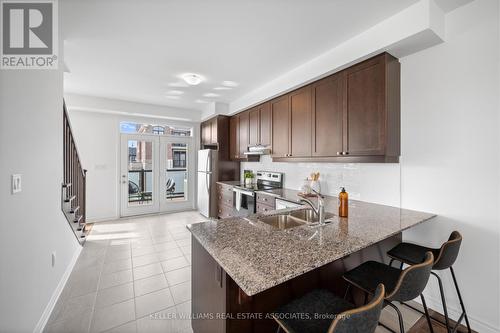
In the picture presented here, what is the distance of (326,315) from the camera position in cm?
109

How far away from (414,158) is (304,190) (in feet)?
4.50

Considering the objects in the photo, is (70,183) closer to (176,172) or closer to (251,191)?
(251,191)

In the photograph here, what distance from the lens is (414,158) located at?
2100 millimetres

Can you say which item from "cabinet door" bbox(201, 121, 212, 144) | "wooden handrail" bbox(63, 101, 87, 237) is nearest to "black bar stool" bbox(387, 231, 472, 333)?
"wooden handrail" bbox(63, 101, 87, 237)

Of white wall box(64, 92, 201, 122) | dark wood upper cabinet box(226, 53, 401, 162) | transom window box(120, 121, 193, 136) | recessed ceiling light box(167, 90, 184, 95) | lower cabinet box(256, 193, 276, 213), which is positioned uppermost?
recessed ceiling light box(167, 90, 184, 95)

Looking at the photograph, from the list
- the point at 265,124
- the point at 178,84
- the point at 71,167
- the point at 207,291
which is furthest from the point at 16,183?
the point at 265,124

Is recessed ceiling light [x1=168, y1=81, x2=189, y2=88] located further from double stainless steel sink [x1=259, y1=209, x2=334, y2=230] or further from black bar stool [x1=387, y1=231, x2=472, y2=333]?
black bar stool [x1=387, y1=231, x2=472, y2=333]

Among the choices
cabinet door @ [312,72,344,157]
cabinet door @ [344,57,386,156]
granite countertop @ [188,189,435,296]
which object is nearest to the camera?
granite countertop @ [188,189,435,296]

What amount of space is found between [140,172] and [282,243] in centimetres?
490

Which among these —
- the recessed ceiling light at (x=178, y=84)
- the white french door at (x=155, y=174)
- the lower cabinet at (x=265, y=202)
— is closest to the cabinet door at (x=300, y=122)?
the lower cabinet at (x=265, y=202)

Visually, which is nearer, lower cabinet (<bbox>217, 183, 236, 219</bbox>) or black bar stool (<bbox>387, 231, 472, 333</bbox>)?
black bar stool (<bbox>387, 231, 472, 333</bbox>)

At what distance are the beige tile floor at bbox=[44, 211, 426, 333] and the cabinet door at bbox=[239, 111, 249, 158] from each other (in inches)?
77.2

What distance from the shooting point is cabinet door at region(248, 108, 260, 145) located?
3834 mm

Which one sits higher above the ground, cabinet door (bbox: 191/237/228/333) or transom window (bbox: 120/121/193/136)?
transom window (bbox: 120/121/193/136)
